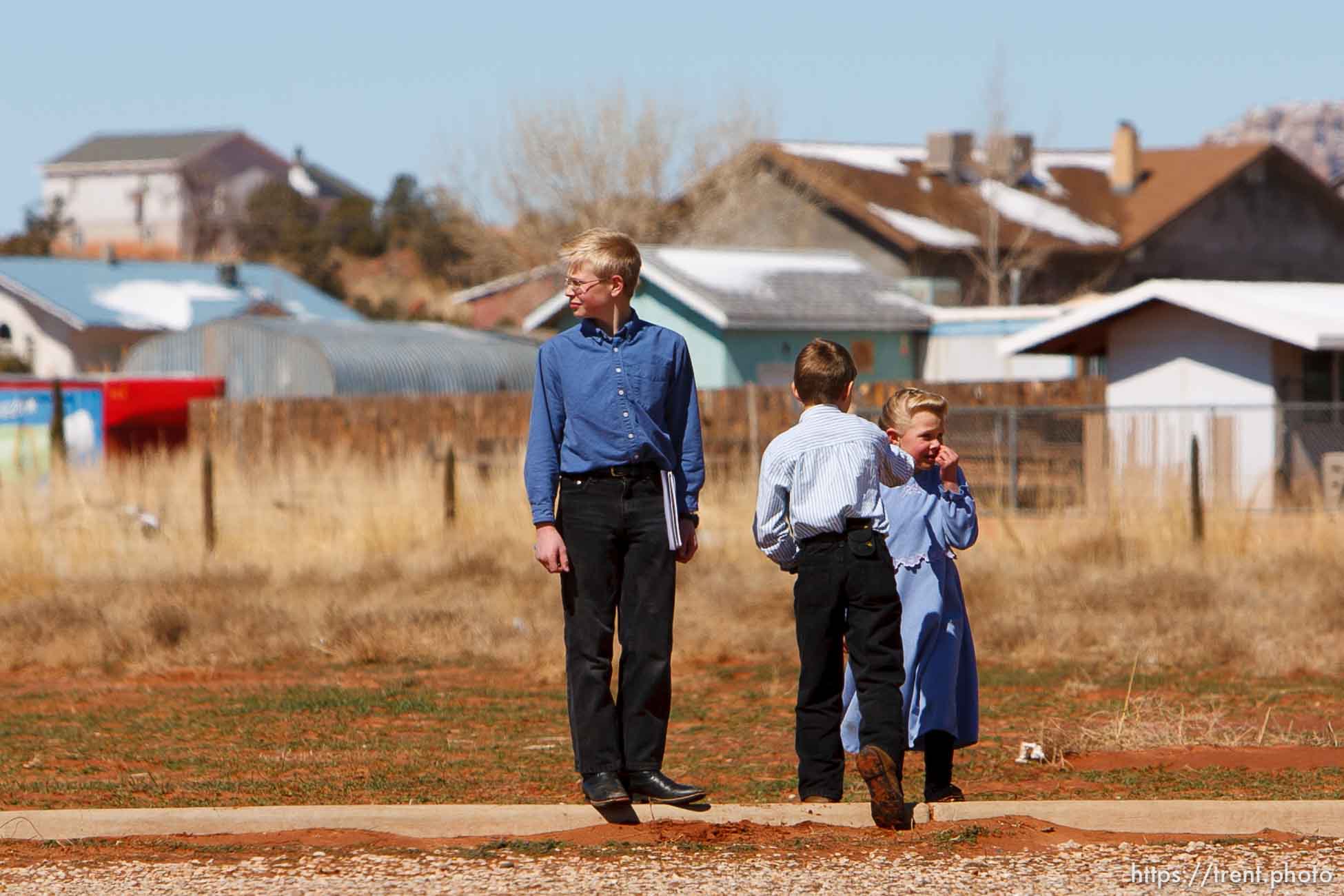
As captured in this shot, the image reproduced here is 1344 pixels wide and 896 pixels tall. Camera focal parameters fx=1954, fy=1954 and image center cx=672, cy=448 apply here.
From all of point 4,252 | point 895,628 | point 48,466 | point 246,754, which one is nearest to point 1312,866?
point 895,628

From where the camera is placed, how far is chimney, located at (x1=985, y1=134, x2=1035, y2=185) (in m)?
53.9

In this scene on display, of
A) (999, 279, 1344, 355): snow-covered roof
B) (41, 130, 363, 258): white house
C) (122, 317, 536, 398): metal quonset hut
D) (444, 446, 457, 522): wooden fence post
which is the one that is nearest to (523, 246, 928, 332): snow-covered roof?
(122, 317, 536, 398): metal quonset hut

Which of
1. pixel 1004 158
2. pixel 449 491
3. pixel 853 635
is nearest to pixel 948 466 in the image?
pixel 853 635

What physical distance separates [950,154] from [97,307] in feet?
85.0

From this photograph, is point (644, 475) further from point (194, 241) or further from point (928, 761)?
point (194, 241)

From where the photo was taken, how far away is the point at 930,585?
729 cm

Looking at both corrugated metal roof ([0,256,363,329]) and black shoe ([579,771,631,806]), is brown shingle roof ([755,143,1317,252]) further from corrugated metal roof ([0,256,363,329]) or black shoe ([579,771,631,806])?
black shoe ([579,771,631,806])

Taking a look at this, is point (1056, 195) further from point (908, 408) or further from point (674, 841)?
point (674, 841)

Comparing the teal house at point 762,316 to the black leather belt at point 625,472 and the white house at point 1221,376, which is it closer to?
the white house at point 1221,376

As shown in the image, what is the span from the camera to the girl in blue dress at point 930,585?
23.8 feet

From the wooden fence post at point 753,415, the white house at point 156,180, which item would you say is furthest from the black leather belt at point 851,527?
the white house at point 156,180

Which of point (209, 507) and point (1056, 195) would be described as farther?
point (1056, 195)

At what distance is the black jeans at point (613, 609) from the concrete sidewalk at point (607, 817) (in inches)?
9.5

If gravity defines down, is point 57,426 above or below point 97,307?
below
